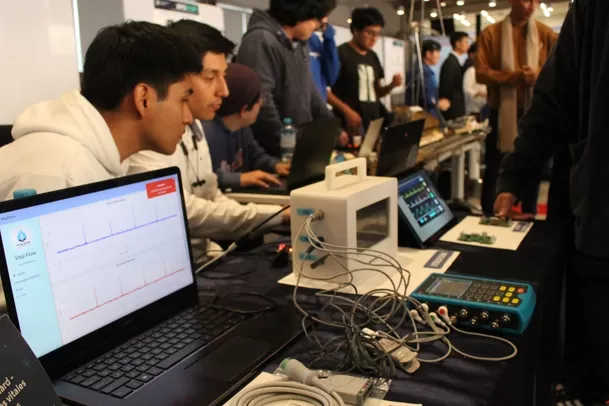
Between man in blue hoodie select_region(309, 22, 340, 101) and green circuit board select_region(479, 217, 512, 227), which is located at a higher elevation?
man in blue hoodie select_region(309, 22, 340, 101)

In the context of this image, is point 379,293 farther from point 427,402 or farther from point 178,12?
point 178,12

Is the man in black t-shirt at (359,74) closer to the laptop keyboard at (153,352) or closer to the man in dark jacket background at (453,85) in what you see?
the man in dark jacket background at (453,85)

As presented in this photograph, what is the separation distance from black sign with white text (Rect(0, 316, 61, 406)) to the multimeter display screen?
0.70 m

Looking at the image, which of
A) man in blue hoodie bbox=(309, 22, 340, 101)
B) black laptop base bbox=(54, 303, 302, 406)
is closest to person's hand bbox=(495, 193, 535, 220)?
black laptop base bbox=(54, 303, 302, 406)

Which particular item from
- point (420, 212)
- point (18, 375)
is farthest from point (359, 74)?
point (18, 375)

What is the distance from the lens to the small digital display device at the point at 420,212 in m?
1.49

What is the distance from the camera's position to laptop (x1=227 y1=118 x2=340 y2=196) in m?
1.91

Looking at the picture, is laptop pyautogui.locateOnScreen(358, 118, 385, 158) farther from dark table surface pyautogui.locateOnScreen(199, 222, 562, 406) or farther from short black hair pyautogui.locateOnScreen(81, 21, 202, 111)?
short black hair pyautogui.locateOnScreen(81, 21, 202, 111)

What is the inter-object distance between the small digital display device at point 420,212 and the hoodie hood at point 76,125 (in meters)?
0.71

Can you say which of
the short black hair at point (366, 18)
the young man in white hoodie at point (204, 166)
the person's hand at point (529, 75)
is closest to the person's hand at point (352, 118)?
the short black hair at point (366, 18)

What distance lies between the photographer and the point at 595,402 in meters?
1.39

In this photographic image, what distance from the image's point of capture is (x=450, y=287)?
→ 1.11 meters

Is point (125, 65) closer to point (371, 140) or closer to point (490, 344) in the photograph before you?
point (490, 344)

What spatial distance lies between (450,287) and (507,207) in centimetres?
64
